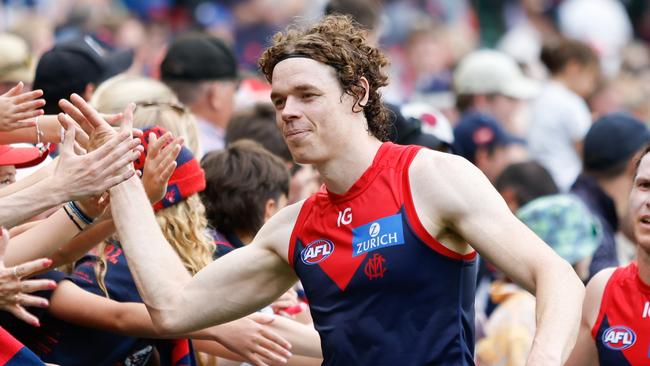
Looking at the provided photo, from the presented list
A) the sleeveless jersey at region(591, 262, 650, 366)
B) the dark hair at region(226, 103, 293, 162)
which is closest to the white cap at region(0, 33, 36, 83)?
the dark hair at region(226, 103, 293, 162)

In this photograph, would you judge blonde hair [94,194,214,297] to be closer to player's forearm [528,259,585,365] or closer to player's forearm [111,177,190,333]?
player's forearm [111,177,190,333]

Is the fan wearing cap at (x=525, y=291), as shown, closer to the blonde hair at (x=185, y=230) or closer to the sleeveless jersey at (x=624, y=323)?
the sleeveless jersey at (x=624, y=323)

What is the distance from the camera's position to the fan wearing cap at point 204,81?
8227 millimetres

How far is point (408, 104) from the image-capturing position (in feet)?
33.4

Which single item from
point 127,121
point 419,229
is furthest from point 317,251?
point 127,121

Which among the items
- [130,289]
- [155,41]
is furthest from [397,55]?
[130,289]

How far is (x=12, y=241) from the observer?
15.6 feet

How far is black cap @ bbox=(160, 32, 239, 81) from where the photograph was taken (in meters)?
8.23

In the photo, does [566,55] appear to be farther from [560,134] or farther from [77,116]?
[77,116]

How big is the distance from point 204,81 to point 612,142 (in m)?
2.66

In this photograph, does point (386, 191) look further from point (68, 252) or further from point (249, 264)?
point (68, 252)

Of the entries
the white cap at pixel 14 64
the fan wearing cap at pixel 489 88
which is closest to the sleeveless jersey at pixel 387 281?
the white cap at pixel 14 64

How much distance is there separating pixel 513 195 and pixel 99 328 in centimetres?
372

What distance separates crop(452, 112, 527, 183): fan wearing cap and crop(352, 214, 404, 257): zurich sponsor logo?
508 centimetres
